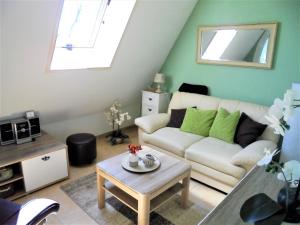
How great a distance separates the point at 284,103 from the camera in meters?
0.71

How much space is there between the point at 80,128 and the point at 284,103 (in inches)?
131

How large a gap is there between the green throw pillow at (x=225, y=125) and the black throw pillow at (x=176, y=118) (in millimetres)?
477

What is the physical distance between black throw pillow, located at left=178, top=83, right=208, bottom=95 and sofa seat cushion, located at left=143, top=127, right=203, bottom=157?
30.3 inches

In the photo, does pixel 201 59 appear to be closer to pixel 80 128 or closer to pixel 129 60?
pixel 129 60

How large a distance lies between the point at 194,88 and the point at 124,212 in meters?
2.13

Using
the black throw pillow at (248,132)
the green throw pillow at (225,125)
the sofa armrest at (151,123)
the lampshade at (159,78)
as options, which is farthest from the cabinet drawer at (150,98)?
the black throw pillow at (248,132)

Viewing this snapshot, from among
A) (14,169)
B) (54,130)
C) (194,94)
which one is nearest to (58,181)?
(14,169)

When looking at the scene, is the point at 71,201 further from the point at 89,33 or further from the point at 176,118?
the point at 89,33

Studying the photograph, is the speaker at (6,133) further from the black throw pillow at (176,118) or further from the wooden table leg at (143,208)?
the black throw pillow at (176,118)

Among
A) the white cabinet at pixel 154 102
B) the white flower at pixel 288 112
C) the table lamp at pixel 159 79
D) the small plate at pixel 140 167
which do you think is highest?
the white flower at pixel 288 112

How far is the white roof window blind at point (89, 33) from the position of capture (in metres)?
2.62

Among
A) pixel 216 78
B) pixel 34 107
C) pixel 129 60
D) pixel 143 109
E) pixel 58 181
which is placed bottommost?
pixel 58 181

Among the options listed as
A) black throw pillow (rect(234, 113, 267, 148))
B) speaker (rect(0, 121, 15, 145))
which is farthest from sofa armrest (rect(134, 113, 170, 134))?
speaker (rect(0, 121, 15, 145))

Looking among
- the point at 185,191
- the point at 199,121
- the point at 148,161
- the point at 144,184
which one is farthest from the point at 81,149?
the point at 199,121
